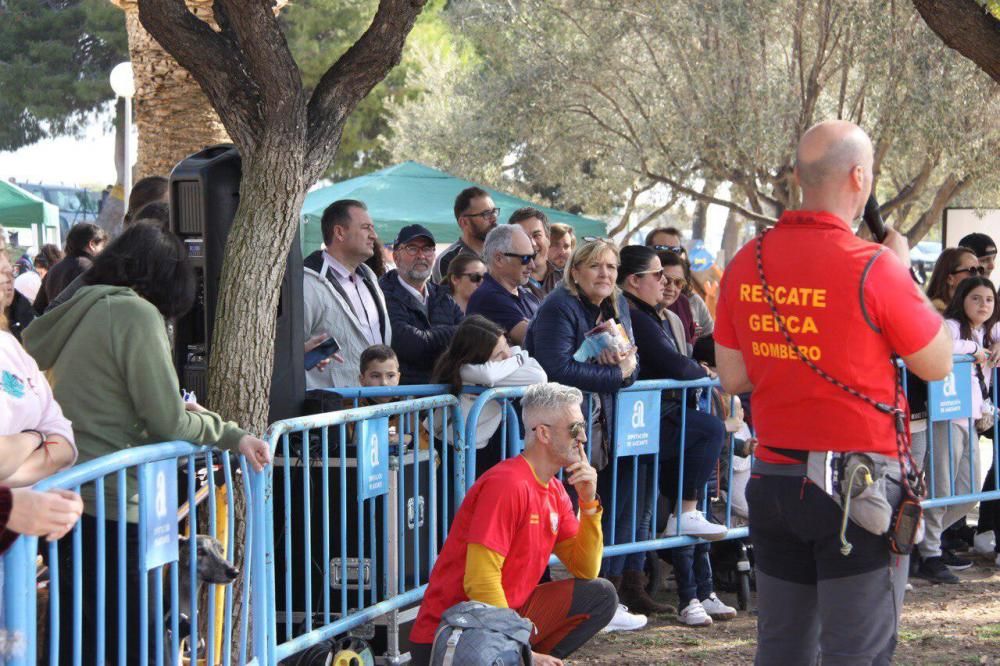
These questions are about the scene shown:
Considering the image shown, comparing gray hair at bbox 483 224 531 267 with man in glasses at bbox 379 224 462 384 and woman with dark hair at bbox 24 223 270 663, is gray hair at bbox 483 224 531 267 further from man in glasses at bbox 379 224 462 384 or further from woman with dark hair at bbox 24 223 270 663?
woman with dark hair at bbox 24 223 270 663

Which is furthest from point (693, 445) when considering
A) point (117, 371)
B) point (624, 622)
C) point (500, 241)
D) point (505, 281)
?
point (117, 371)

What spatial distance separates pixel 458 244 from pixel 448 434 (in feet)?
9.40

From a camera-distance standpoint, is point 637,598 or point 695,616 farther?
point 637,598

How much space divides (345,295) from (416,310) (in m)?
0.56

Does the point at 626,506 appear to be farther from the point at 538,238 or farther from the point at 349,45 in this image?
the point at 349,45

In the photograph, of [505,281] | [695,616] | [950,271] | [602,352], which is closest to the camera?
[602,352]

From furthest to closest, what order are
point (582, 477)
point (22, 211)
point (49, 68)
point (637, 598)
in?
1. point (49, 68)
2. point (22, 211)
3. point (637, 598)
4. point (582, 477)

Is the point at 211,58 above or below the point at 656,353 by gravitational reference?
above

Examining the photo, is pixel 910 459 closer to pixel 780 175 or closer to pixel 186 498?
pixel 186 498

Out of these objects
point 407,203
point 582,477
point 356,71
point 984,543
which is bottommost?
point 984,543

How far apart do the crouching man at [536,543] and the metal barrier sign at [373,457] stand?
1.72 ft

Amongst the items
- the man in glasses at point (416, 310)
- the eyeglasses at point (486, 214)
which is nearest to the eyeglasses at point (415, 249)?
the man in glasses at point (416, 310)

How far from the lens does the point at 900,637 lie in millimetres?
6469

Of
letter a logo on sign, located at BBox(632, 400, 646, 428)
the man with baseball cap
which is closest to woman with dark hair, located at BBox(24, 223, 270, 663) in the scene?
letter a logo on sign, located at BBox(632, 400, 646, 428)
